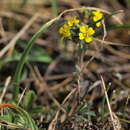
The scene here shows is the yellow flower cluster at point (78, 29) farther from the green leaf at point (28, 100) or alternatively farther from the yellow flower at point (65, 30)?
the green leaf at point (28, 100)

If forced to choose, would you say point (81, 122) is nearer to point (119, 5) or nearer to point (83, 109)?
point (83, 109)

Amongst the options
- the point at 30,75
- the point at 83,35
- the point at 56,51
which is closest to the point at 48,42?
the point at 56,51

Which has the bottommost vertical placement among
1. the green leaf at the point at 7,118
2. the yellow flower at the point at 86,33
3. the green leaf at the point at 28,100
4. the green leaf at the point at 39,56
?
the green leaf at the point at 28,100

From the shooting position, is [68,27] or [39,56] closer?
[68,27]

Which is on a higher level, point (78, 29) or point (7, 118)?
point (78, 29)

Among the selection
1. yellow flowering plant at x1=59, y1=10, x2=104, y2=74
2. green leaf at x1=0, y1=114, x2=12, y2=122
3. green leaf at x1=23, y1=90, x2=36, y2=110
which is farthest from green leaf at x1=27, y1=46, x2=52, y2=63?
green leaf at x1=0, y1=114, x2=12, y2=122

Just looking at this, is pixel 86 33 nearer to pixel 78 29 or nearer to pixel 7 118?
pixel 78 29

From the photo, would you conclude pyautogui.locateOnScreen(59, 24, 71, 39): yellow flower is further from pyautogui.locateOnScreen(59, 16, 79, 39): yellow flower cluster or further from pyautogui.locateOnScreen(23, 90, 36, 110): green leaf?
pyautogui.locateOnScreen(23, 90, 36, 110): green leaf

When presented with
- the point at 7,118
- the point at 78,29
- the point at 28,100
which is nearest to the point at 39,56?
the point at 28,100

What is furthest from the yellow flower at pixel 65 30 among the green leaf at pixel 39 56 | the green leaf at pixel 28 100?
the green leaf at pixel 39 56

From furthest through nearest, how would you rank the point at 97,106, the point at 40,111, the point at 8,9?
the point at 8,9, the point at 97,106, the point at 40,111

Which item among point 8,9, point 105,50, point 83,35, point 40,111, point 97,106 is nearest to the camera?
point 83,35
